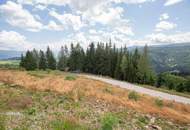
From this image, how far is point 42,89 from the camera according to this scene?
18781 mm

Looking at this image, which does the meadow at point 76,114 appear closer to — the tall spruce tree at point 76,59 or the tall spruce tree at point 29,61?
the tall spruce tree at point 29,61

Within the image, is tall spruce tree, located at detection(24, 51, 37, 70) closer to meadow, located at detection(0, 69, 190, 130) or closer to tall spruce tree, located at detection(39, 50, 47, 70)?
tall spruce tree, located at detection(39, 50, 47, 70)

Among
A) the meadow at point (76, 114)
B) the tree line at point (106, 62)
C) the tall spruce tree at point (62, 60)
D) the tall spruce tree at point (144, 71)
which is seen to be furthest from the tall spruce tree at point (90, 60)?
the meadow at point (76, 114)

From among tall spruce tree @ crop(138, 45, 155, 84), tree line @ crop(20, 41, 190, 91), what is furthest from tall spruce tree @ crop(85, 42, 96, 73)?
tall spruce tree @ crop(138, 45, 155, 84)

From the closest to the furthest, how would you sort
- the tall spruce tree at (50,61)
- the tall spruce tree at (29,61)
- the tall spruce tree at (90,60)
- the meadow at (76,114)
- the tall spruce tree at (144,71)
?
1. the meadow at (76,114)
2. the tall spruce tree at (144,71)
3. the tall spruce tree at (29,61)
4. the tall spruce tree at (90,60)
5. the tall spruce tree at (50,61)

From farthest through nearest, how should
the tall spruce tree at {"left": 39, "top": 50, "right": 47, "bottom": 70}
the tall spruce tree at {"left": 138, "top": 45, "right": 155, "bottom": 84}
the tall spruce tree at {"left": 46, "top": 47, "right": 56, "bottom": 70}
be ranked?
the tall spruce tree at {"left": 46, "top": 47, "right": 56, "bottom": 70}
the tall spruce tree at {"left": 39, "top": 50, "right": 47, "bottom": 70}
the tall spruce tree at {"left": 138, "top": 45, "right": 155, "bottom": 84}

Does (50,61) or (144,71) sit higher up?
(50,61)

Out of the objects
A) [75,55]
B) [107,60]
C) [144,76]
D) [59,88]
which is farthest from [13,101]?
[75,55]

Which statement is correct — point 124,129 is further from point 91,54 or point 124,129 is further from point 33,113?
point 91,54

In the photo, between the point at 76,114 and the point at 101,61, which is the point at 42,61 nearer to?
the point at 101,61

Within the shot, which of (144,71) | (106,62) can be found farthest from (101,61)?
(144,71)

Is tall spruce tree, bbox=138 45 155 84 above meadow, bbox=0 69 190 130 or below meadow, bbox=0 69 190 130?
below

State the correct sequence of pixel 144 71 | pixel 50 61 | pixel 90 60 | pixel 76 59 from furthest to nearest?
pixel 50 61 < pixel 76 59 < pixel 90 60 < pixel 144 71

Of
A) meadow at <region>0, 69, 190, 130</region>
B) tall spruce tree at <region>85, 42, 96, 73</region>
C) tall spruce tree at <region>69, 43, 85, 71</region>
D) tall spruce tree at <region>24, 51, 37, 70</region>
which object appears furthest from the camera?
tall spruce tree at <region>69, 43, 85, 71</region>
